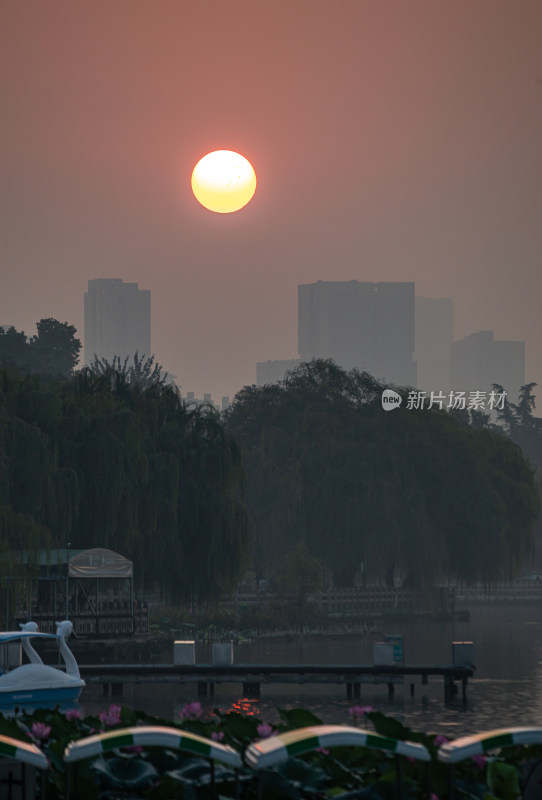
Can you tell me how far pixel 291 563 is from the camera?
194 feet

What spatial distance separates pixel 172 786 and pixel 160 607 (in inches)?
1995

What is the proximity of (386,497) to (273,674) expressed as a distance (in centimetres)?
2951

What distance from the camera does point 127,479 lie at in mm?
43219

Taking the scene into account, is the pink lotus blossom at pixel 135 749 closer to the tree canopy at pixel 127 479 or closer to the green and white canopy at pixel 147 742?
the green and white canopy at pixel 147 742

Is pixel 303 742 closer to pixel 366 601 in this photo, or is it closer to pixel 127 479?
pixel 127 479

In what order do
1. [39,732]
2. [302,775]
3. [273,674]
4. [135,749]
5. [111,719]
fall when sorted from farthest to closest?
[273,674]
[111,719]
[39,732]
[135,749]
[302,775]

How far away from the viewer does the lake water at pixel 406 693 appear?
94.9 ft

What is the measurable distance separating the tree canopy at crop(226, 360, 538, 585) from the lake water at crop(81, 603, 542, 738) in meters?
7.60

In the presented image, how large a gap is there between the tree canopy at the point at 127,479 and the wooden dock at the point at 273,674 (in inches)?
338

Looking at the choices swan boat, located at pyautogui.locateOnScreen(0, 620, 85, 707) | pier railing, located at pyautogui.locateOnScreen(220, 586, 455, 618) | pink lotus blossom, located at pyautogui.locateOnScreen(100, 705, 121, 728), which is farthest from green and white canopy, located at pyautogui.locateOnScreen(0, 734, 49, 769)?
pier railing, located at pyautogui.locateOnScreen(220, 586, 455, 618)

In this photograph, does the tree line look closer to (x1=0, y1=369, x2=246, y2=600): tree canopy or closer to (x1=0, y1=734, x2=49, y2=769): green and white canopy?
(x1=0, y1=369, x2=246, y2=600): tree canopy

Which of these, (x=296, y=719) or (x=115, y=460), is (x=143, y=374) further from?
(x=296, y=719)

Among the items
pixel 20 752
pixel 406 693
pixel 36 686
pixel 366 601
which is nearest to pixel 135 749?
pixel 20 752

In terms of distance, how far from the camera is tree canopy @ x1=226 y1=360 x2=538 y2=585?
6150 centimetres
